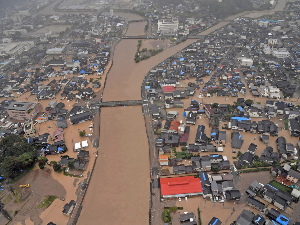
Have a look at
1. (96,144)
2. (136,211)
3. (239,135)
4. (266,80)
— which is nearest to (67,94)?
(96,144)

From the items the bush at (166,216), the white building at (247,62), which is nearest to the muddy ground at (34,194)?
the bush at (166,216)

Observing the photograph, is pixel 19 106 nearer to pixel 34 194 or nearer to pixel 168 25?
pixel 34 194

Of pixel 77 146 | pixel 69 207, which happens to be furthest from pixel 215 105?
pixel 69 207

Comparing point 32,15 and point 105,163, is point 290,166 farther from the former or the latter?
point 32,15

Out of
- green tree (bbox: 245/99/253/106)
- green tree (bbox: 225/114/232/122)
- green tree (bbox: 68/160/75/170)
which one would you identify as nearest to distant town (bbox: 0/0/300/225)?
green tree (bbox: 68/160/75/170)

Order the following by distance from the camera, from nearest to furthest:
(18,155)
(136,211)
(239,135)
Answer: (136,211), (18,155), (239,135)

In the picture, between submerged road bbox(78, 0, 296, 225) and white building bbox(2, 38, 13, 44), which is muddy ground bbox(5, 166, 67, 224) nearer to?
submerged road bbox(78, 0, 296, 225)
